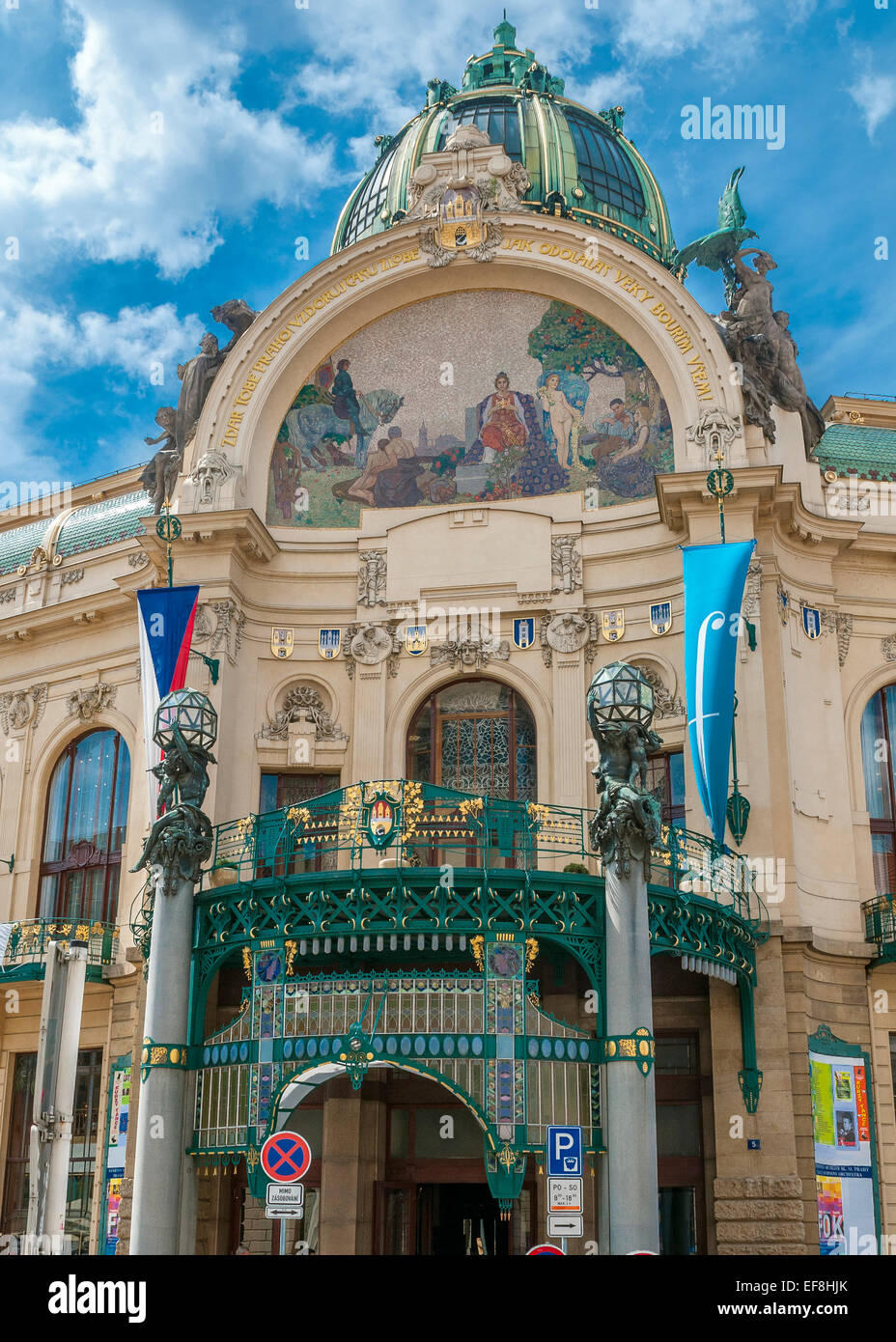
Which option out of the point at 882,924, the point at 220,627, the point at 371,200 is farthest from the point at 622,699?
the point at 371,200

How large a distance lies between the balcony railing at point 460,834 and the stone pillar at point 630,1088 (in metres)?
0.77

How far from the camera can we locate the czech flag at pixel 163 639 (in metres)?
22.9

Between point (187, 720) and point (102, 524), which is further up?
point (102, 524)

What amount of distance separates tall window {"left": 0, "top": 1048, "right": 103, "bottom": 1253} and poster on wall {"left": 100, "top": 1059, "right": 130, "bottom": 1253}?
0.91 metres

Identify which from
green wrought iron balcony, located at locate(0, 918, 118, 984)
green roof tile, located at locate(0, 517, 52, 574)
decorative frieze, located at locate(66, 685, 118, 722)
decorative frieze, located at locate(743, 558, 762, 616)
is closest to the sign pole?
green wrought iron balcony, located at locate(0, 918, 118, 984)

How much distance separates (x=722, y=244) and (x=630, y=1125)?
15.2 metres

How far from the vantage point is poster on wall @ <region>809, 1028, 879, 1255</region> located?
20.3 m

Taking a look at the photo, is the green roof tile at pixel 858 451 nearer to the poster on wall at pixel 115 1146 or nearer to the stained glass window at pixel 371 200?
the stained glass window at pixel 371 200

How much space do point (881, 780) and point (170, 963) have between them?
38.6ft

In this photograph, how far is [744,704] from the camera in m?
22.0

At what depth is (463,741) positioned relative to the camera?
24484 mm

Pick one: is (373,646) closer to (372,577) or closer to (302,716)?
(372,577)
